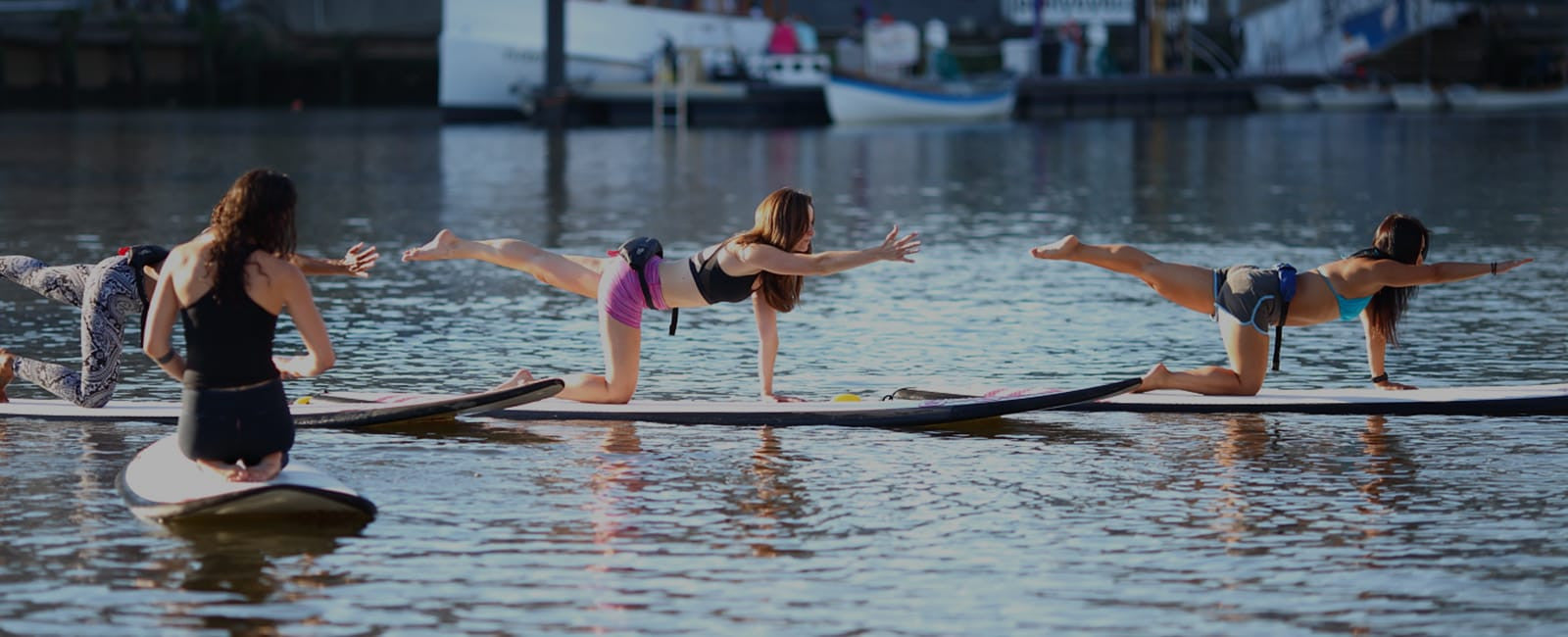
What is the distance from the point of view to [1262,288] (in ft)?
32.9

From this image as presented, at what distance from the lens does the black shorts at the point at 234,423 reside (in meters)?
7.47

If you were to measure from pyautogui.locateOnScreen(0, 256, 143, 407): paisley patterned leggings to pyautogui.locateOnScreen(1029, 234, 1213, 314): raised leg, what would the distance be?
4.25m

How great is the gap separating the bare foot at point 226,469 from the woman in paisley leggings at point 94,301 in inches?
71.3

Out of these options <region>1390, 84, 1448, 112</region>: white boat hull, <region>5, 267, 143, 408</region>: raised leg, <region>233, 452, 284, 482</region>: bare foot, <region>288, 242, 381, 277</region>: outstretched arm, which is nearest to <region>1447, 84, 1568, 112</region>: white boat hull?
<region>1390, 84, 1448, 112</region>: white boat hull

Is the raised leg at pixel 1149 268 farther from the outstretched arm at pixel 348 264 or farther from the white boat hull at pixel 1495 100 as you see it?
the white boat hull at pixel 1495 100

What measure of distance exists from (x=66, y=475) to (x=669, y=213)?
15448 mm

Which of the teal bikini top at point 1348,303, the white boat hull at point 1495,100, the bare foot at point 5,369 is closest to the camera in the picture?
the bare foot at point 5,369

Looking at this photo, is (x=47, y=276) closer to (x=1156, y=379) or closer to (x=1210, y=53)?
(x=1156, y=379)

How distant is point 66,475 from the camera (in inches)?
339

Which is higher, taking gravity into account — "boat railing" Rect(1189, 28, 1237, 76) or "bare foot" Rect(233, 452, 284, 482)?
"boat railing" Rect(1189, 28, 1237, 76)

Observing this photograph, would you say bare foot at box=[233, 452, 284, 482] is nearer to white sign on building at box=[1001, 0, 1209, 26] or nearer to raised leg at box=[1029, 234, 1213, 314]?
raised leg at box=[1029, 234, 1213, 314]

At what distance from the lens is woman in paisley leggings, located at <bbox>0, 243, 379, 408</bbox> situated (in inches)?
367

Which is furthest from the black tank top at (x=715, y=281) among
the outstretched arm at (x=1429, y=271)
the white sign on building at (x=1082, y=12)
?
the white sign on building at (x=1082, y=12)

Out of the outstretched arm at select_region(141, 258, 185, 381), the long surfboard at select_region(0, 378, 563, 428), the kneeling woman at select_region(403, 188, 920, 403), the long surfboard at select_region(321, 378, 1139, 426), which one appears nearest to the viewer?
the outstretched arm at select_region(141, 258, 185, 381)
